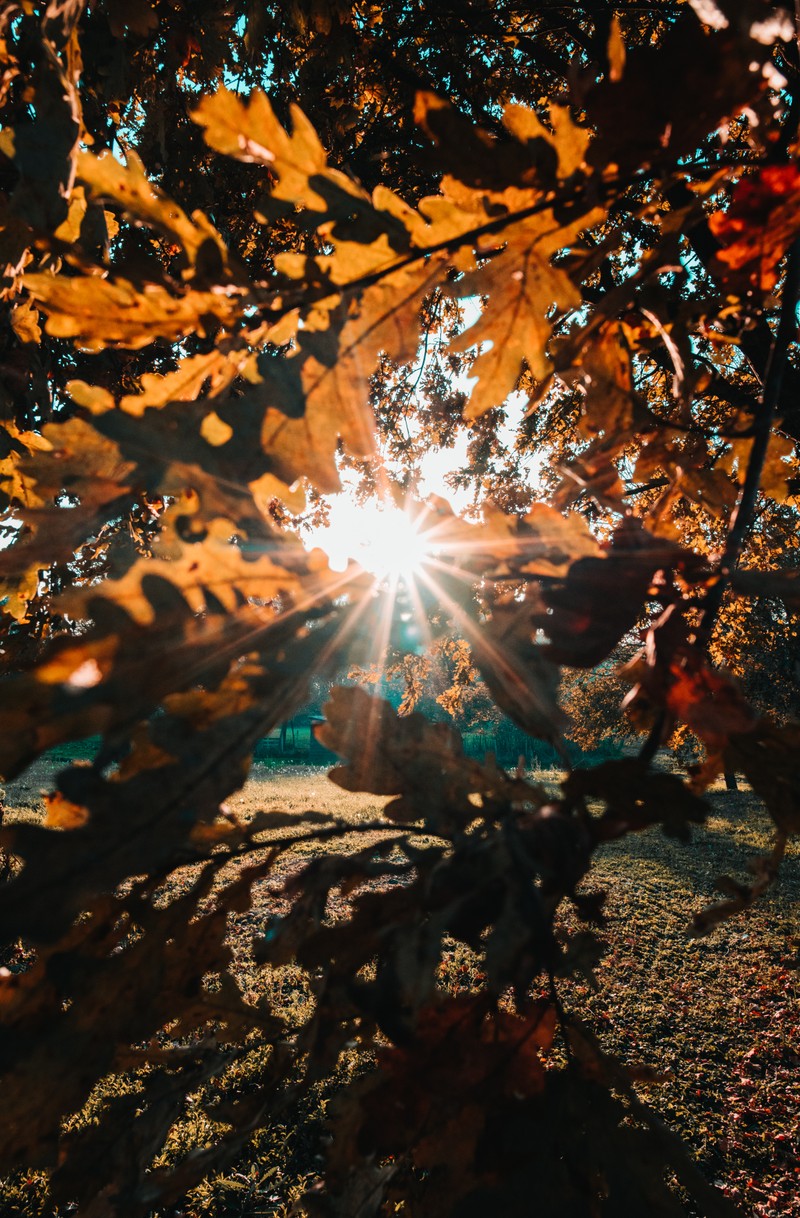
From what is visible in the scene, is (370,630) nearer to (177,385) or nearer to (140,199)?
(177,385)

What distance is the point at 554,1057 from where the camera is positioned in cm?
593

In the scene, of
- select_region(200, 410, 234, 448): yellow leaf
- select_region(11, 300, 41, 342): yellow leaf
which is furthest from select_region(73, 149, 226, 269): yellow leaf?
select_region(11, 300, 41, 342): yellow leaf

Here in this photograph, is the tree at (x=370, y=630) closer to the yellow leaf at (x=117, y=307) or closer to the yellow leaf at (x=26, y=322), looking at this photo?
the yellow leaf at (x=117, y=307)

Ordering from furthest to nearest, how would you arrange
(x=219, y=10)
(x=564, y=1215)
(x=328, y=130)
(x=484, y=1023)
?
(x=328, y=130) → (x=219, y=10) → (x=484, y=1023) → (x=564, y=1215)

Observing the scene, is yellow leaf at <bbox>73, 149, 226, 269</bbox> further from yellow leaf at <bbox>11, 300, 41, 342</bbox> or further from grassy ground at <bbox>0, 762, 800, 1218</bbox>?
grassy ground at <bbox>0, 762, 800, 1218</bbox>

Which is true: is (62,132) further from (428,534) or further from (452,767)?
(452,767)

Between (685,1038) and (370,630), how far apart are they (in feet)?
25.5

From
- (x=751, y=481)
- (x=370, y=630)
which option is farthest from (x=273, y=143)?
(x=751, y=481)

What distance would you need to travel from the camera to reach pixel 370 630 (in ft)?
2.78

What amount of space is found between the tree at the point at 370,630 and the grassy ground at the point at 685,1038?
311mm

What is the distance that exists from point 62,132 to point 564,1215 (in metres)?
1.81

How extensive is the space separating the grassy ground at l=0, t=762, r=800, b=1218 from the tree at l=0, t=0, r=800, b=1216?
1.02ft

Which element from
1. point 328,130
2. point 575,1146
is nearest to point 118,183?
point 575,1146

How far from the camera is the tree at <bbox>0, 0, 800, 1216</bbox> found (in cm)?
71
